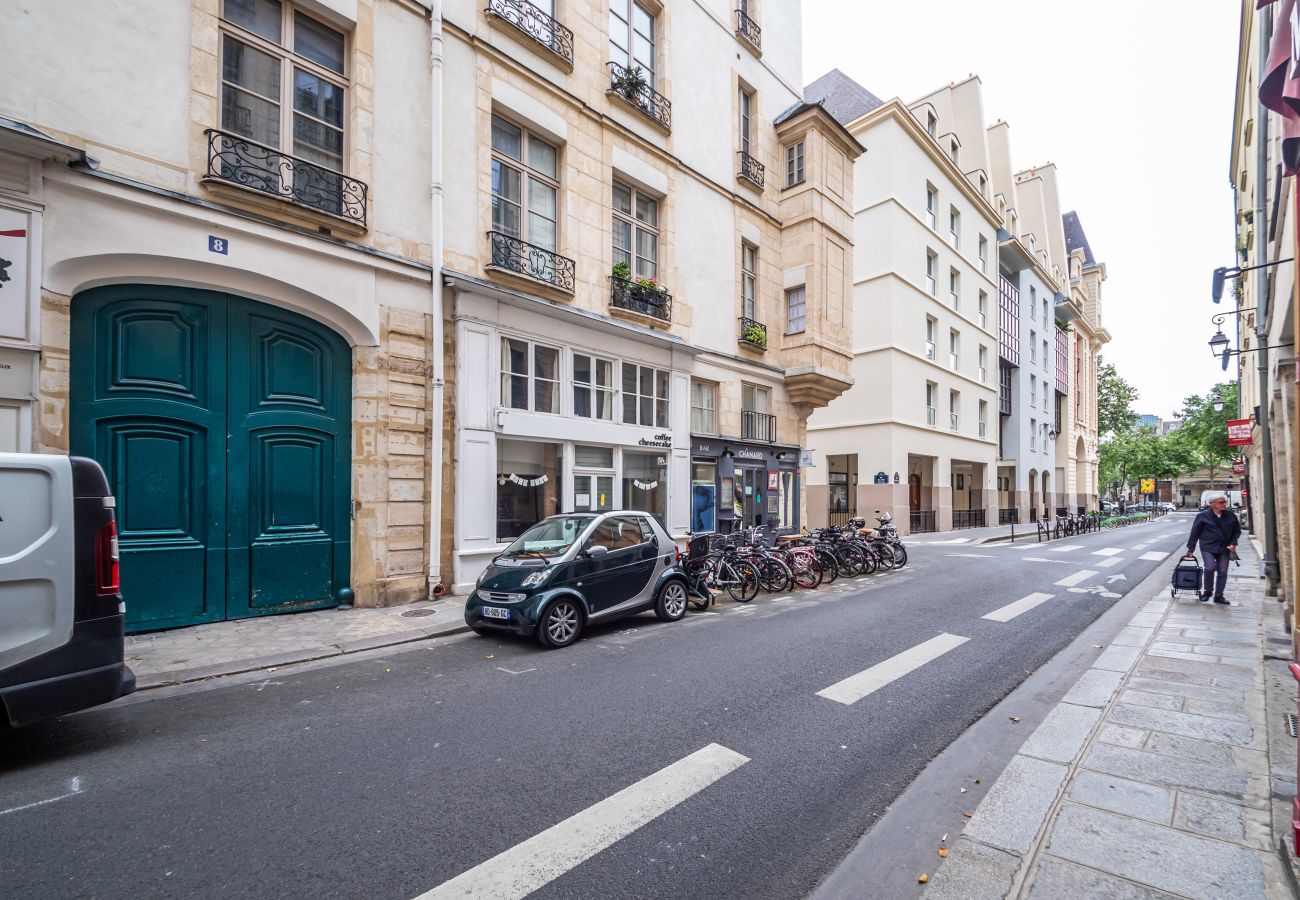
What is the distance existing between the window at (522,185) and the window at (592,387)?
8.01ft

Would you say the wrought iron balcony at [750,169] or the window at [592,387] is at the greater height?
the wrought iron balcony at [750,169]

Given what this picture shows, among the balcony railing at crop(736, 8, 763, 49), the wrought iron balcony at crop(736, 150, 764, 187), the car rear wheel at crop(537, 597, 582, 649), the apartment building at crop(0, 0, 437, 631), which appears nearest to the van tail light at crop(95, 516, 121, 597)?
the car rear wheel at crop(537, 597, 582, 649)

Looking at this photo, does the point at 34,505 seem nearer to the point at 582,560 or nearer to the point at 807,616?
the point at 582,560

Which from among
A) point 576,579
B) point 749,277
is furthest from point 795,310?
point 576,579

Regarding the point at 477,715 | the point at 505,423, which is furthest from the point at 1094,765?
the point at 505,423

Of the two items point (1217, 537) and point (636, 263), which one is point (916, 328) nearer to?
point (636, 263)

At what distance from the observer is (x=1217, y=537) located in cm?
930

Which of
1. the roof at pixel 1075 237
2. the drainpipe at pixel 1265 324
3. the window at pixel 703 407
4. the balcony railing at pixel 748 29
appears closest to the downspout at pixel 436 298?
the window at pixel 703 407

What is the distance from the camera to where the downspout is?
9.71m

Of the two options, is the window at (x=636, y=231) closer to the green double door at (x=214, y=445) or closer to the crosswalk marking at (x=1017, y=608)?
the green double door at (x=214, y=445)

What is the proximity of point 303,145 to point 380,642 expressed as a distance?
7.44m

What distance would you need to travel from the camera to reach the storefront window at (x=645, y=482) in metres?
13.4

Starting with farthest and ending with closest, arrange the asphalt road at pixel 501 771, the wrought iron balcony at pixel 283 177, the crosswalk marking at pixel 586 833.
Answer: the wrought iron balcony at pixel 283 177, the asphalt road at pixel 501 771, the crosswalk marking at pixel 586 833

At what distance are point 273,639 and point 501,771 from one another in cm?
499
